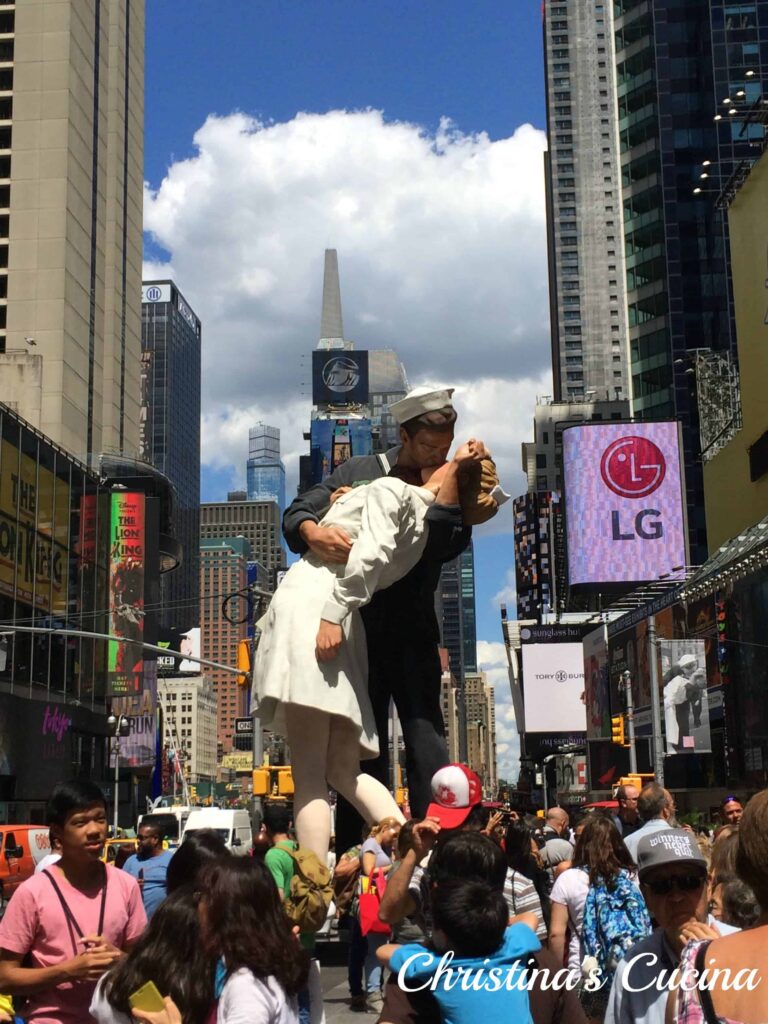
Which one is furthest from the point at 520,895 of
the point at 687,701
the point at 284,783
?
the point at 687,701

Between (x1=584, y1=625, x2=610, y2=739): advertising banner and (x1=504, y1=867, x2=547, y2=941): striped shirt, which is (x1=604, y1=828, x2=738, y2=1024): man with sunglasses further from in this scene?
(x1=584, y1=625, x2=610, y2=739): advertising banner

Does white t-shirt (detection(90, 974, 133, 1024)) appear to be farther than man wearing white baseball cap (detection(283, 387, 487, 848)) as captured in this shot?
No

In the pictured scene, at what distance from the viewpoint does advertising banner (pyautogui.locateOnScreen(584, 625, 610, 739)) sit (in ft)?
224

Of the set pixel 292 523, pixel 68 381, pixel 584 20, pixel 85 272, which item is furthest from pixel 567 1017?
pixel 584 20

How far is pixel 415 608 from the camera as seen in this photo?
7730 millimetres

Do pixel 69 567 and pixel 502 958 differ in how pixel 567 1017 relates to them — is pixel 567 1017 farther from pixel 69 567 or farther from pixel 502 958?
pixel 69 567

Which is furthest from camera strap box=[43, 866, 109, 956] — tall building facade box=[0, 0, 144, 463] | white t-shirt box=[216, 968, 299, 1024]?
tall building facade box=[0, 0, 144, 463]

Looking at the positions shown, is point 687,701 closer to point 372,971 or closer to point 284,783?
point 284,783

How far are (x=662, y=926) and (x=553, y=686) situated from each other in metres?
81.0

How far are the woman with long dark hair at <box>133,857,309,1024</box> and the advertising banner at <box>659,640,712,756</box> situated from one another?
1794 inches

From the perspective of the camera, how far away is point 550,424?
15900cm

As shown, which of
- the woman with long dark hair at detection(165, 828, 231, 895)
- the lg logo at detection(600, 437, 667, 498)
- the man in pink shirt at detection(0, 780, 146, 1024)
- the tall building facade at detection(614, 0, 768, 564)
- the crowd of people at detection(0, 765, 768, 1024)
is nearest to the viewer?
the crowd of people at detection(0, 765, 768, 1024)

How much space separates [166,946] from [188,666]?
177 m

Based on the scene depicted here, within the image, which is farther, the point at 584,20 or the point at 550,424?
the point at 584,20
